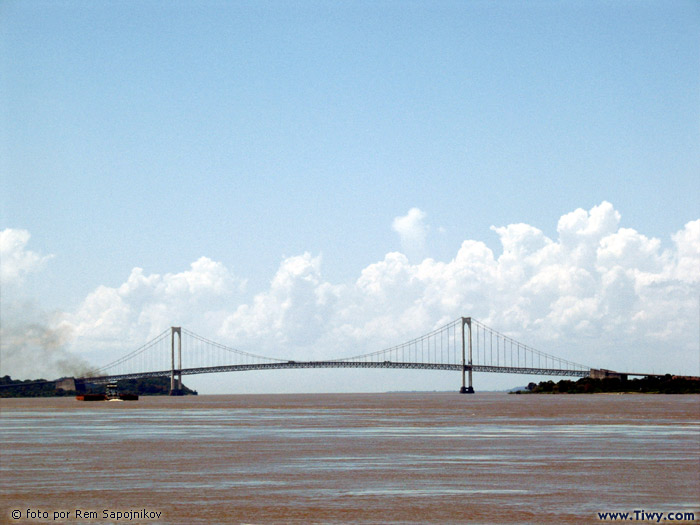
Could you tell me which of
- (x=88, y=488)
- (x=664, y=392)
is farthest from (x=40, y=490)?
(x=664, y=392)

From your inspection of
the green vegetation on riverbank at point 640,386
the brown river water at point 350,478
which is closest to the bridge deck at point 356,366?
the green vegetation on riverbank at point 640,386

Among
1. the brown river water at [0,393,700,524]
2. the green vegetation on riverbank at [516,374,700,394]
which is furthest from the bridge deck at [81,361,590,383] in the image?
the brown river water at [0,393,700,524]

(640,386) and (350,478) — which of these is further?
(640,386)

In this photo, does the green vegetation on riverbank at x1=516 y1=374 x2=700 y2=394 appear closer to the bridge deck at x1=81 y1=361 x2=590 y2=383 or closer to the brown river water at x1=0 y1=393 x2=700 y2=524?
the bridge deck at x1=81 y1=361 x2=590 y2=383

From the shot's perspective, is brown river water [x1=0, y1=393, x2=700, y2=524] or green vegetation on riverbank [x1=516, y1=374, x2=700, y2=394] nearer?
brown river water [x1=0, y1=393, x2=700, y2=524]

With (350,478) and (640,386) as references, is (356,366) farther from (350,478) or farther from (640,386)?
(350,478)

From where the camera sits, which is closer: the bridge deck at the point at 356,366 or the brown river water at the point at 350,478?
the brown river water at the point at 350,478

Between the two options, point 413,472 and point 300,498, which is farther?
point 413,472

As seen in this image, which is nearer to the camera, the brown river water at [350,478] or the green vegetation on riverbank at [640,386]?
the brown river water at [350,478]

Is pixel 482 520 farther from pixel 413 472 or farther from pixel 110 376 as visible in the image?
pixel 110 376

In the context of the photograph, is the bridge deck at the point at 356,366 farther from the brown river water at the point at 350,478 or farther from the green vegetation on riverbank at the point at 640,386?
the brown river water at the point at 350,478

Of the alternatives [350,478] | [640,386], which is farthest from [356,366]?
[350,478]
